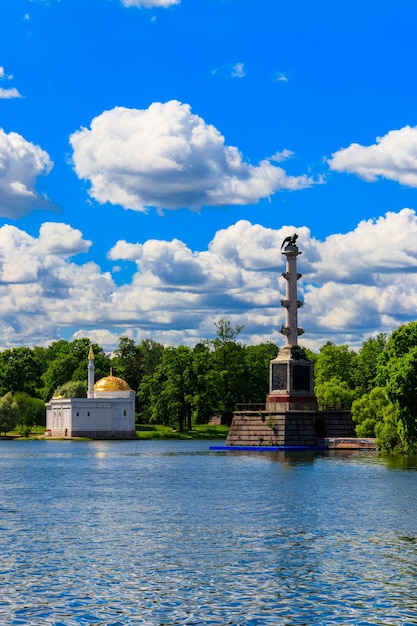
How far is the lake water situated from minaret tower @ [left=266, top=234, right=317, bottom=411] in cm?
3461

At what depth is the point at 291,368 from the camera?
93.2m

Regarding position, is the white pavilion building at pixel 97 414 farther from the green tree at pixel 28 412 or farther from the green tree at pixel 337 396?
the green tree at pixel 337 396

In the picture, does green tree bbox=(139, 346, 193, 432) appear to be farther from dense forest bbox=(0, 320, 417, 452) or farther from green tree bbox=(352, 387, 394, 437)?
green tree bbox=(352, 387, 394, 437)

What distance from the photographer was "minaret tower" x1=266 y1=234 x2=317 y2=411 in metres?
93.3

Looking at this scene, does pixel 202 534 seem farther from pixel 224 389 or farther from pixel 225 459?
pixel 224 389

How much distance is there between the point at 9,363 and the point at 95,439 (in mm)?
35987

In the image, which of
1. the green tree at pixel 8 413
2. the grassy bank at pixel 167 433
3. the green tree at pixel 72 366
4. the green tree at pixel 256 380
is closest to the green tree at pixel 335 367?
the green tree at pixel 256 380

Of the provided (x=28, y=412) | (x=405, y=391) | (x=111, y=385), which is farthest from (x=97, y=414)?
(x=405, y=391)

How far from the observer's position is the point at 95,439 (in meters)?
147

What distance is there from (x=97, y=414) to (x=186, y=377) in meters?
14.0

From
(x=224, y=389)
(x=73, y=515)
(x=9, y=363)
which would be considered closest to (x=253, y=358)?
(x=224, y=389)

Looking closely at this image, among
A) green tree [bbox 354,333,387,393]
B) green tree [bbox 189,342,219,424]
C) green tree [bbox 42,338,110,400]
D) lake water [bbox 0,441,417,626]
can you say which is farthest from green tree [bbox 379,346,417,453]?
green tree [bbox 42,338,110,400]

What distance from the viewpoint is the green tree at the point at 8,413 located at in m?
148

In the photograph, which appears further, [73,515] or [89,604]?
[73,515]
